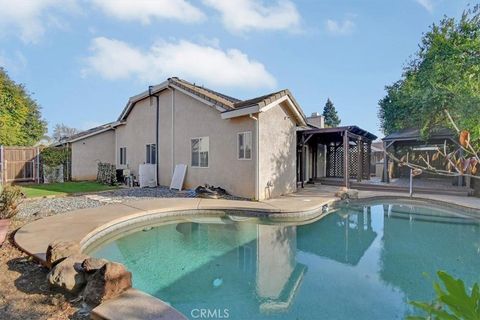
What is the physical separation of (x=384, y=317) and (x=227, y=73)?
15841mm

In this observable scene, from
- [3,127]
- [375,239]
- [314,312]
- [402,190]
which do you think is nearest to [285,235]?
[375,239]

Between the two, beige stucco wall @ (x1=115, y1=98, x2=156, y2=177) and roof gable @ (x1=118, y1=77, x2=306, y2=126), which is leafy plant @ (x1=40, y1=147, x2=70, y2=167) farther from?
roof gable @ (x1=118, y1=77, x2=306, y2=126)

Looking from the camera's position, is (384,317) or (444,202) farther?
(444,202)

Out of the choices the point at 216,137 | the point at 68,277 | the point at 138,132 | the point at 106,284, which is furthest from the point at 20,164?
the point at 106,284

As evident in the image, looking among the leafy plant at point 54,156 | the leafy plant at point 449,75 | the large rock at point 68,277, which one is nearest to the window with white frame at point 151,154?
the leafy plant at point 54,156

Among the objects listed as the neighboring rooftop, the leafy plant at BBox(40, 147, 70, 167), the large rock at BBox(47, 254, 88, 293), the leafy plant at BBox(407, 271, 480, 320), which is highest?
the neighboring rooftop

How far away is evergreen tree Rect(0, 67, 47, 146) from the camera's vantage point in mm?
23750

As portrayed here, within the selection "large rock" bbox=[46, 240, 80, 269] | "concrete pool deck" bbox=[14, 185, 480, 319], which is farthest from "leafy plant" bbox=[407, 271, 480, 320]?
"large rock" bbox=[46, 240, 80, 269]

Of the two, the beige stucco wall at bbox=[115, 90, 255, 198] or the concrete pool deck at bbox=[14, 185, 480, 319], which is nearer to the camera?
the concrete pool deck at bbox=[14, 185, 480, 319]

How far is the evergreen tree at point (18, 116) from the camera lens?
935 inches

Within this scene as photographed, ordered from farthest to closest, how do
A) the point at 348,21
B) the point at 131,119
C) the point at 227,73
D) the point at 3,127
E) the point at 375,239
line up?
the point at 3,127
the point at 131,119
the point at 227,73
the point at 348,21
the point at 375,239

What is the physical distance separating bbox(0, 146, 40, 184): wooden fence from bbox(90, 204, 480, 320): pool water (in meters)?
14.9

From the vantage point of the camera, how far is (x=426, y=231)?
29.3 feet

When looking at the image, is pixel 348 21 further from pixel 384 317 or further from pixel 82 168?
pixel 82 168
